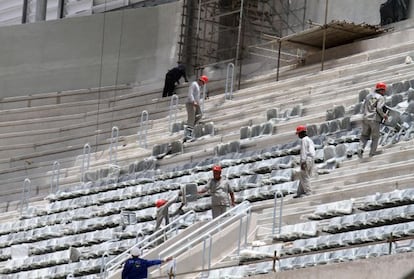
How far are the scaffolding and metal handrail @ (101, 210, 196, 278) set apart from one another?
9.55 metres

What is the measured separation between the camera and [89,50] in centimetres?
3250

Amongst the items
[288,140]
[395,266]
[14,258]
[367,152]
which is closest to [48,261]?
[14,258]

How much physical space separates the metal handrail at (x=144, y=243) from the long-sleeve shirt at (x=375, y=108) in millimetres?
2628

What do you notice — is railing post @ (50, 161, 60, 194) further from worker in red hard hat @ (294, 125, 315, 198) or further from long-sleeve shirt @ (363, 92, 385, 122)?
long-sleeve shirt @ (363, 92, 385, 122)

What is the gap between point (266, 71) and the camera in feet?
94.3

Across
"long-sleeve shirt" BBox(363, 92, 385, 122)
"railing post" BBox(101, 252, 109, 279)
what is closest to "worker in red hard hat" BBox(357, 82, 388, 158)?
"long-sleeve shirt" BBox(363, 92, 385, 122)

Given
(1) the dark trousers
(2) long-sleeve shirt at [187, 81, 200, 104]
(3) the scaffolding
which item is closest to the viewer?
(2) long-sleeve shirt at [187, 81, 200, 104]

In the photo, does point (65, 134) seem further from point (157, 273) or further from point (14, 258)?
point (157, 273)

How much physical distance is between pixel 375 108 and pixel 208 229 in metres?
2.82

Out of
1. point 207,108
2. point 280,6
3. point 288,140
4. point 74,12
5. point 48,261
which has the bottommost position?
point 48,261

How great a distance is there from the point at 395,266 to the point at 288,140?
872 cm

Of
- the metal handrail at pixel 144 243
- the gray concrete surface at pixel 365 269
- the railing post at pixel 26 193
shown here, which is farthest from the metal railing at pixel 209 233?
the railing post at pixel 26 193

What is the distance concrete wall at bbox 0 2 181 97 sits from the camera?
3173cm

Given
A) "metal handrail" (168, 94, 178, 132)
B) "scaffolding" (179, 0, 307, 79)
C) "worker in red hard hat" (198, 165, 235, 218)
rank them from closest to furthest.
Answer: "worker in red hard hat" (198, 165, 235, 218) → "metal handrail" (168, 94, 178, 132) → "scaffolding" (179, 0, 307, 79)
